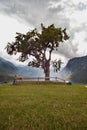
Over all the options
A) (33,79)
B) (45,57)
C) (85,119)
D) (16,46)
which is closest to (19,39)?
(16,46)

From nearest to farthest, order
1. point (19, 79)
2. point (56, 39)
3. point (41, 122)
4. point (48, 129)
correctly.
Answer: point (48, 129)
point (41, 122)
point (19, 79)
point (56, 39)

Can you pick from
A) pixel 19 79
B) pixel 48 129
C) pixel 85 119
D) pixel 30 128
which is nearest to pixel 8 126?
pixel 30 128

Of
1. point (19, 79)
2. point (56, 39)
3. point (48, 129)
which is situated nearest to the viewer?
point (48, 129)

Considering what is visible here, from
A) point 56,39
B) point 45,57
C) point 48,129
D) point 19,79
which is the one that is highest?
point 56,39

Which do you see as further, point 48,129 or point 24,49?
point 24,49

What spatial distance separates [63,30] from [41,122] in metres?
82.2

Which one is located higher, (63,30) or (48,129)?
(63,30)

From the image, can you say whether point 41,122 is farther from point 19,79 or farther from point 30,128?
point 19,79

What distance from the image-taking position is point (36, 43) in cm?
9006

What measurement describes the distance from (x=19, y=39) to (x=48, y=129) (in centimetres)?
8288

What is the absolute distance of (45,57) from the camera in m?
Answer: 90.3

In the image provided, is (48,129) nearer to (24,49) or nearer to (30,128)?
(30,128)

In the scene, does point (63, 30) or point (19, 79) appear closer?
point (19, 79)

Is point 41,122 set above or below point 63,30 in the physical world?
below
